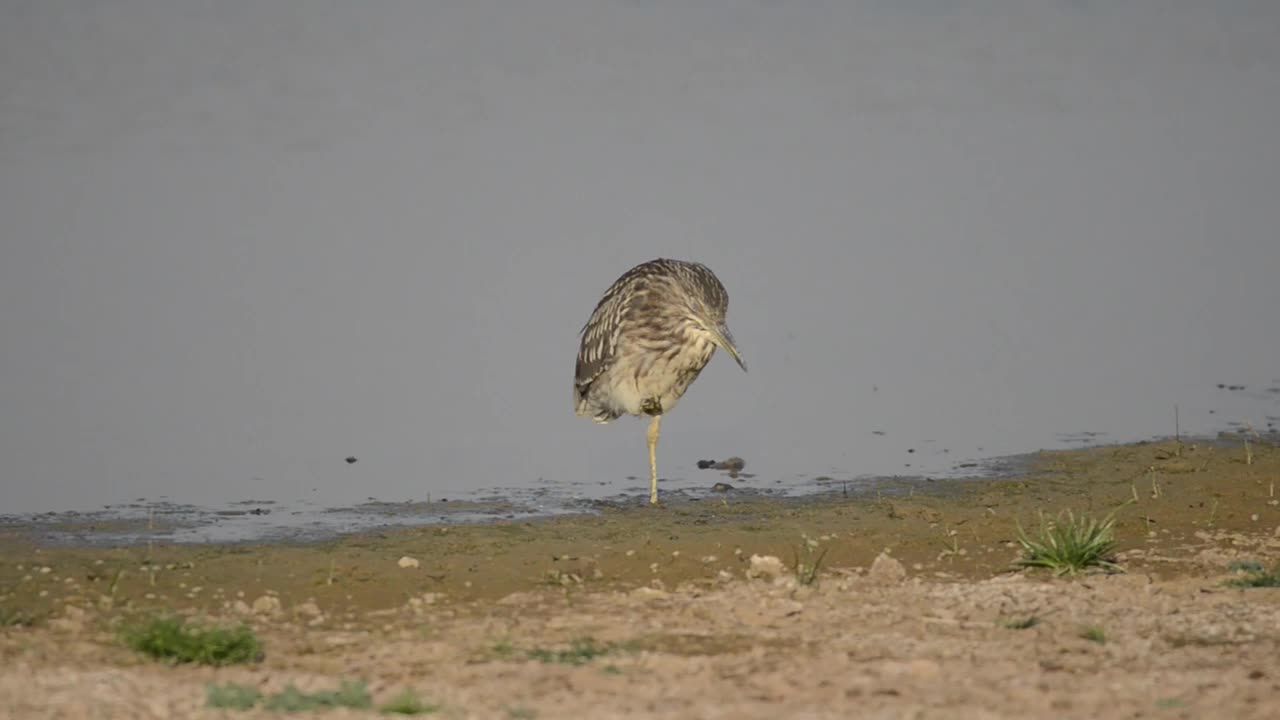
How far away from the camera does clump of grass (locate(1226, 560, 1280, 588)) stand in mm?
8172

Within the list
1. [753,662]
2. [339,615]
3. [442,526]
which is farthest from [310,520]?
[753,662]

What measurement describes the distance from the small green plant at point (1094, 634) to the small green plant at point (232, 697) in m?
3.50

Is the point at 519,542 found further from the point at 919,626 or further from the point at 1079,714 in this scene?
the point at 1079,714

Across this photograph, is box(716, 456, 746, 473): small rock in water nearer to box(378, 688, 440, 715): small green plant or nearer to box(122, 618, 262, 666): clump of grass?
box(122, 618, 262, 666): clump of grass

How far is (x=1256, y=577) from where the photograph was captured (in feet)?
27.2

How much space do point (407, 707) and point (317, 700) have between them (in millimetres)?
382

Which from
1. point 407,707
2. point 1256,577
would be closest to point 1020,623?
point 1256,577

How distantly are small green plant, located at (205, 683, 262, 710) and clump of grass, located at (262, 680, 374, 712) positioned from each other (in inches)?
2.2

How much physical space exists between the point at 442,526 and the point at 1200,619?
4953 millimetres

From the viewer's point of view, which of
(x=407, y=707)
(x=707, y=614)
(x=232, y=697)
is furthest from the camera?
(x=707, y=614)

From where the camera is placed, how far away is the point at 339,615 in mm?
7781

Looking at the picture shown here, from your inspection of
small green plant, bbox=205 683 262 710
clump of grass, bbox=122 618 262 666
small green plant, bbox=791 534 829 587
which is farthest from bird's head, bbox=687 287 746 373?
small green plant, bbox=205 683 262 710

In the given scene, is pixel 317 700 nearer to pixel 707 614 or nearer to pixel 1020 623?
pixel 707 614

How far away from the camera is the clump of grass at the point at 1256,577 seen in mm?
8172
